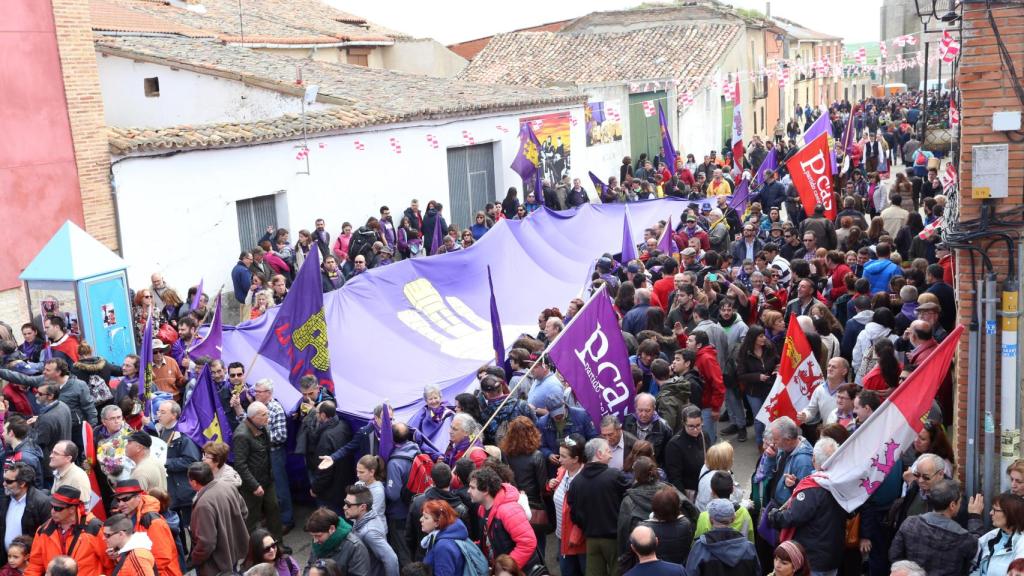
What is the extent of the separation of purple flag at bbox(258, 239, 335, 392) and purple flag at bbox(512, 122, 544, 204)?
1320 centimetres

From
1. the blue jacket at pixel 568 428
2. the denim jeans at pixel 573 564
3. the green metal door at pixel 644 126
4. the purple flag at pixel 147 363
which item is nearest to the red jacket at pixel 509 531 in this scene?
the denim jeans at pixel 573 564

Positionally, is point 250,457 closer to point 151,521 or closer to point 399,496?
point 399,496

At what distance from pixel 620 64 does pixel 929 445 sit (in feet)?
105

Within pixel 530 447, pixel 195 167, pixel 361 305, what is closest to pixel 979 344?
pixel 530 447

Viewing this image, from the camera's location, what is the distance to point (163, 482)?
27.0 ft

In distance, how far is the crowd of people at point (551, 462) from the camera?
21.9 feet

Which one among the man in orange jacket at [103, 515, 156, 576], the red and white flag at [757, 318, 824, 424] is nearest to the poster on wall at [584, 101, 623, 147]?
the red and white flag at [757, 318, 824, 424]

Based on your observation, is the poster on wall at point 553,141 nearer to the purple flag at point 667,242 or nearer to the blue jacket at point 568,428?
the purple flag at point 667,242

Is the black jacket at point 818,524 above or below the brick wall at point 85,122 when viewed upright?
below

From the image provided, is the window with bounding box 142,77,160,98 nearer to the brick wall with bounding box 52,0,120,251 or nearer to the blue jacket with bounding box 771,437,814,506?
the brick wall with bounding box 52,0,120,251

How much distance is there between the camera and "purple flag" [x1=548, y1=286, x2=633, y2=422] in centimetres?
856

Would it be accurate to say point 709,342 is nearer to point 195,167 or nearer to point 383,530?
point 383,530

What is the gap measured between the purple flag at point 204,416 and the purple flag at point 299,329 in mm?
639

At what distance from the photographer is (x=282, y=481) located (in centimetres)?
962
